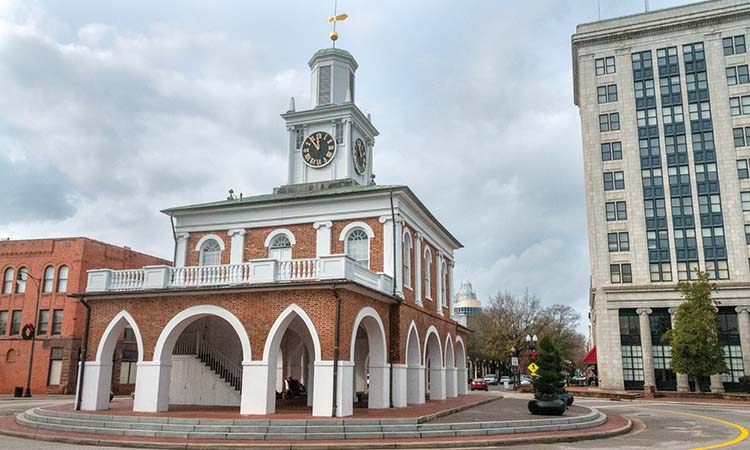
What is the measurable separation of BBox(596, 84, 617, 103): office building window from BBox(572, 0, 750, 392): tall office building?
104 millimetres

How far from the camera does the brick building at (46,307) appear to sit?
132 feet

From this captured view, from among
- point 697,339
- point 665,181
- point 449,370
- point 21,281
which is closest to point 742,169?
point 665,181

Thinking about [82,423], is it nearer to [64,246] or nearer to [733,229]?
[64,246]

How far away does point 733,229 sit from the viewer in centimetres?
4891

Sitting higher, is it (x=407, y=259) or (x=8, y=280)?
(x=8, y=280)

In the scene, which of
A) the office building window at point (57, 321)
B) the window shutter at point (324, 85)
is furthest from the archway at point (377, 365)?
the office building window at point (57, 321)

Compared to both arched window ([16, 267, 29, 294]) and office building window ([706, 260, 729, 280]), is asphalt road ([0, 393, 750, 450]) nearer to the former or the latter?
arched window ([16, 267, 29, 294])

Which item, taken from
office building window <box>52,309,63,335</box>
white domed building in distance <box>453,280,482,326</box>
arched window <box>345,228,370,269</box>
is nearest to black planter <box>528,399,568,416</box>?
arched window <box>345,228,370,269</box>

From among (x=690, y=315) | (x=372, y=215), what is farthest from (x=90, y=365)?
(x=690, y=315)

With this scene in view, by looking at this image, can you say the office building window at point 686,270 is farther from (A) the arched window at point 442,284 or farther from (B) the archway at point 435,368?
(B) the archway at point 435,368

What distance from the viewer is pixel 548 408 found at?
21.3 m

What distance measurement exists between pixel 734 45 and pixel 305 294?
4905cm

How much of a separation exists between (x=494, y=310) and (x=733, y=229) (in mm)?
29730

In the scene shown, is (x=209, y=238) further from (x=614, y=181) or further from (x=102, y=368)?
(x=614, y=181)
